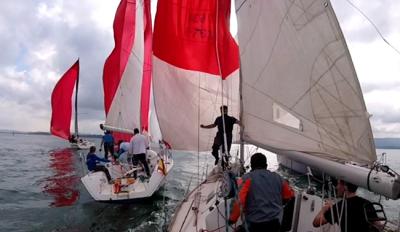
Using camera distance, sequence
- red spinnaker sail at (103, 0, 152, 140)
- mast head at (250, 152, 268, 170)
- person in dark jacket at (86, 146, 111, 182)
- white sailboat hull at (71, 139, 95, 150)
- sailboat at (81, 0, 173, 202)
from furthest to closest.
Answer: white sailboat hull at (71, 139, 95, 150), red spinnaker sail at (103, 0, 152, 140), sailboat at (81, 0, 173, 202), person in dark jacket at (86, 146, 111, 182), mast head at (250, 152, 268, 170)

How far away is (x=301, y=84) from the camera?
4059 mm

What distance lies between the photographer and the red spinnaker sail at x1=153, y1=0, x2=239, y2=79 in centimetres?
696

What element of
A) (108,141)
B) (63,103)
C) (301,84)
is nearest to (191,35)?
(301,84)

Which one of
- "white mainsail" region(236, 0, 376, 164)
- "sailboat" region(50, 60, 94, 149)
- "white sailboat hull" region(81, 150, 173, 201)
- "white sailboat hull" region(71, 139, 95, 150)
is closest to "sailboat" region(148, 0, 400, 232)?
"white mainsail" region(236, 0, 376, 164)

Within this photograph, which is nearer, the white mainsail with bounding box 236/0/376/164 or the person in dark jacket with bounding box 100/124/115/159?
the white mainsail with bounding box 236/0/376/164

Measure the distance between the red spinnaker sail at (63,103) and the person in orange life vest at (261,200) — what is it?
16690mm

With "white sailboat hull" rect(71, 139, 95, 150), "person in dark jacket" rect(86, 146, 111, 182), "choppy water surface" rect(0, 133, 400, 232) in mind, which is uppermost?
"person in dark jacket" rect(86, 146, 111, 182)

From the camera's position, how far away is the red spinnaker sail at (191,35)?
6957mm

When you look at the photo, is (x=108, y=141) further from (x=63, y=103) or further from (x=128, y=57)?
(x=63, y=103)

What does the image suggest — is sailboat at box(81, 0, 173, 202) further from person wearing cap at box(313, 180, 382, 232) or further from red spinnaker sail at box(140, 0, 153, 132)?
person wearing cap at box(313, 180, 382, 232)

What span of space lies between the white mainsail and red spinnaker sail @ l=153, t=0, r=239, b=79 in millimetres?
1995

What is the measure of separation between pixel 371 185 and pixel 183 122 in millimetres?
4666

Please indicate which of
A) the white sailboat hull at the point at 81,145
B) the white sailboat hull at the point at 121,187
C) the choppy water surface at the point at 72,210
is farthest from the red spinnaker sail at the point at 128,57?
the white sailboat hull at the point at 81,145

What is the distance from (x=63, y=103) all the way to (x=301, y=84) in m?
18.8
